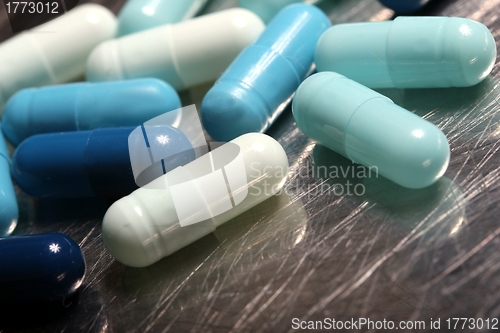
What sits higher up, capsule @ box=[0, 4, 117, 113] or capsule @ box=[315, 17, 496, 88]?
capsule @ box=[315, 17, 496, 88]

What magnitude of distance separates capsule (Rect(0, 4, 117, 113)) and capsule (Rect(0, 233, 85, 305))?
680mm

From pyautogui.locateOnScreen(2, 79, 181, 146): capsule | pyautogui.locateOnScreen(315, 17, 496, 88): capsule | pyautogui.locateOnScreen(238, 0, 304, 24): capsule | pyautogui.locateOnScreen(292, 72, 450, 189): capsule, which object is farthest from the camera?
pyautogui.locateOnScreen(238, 0, 304, 24): capsule

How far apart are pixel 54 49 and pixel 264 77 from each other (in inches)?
27.1

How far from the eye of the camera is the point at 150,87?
1693mm

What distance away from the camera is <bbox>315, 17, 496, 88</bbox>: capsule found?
1.48 metres

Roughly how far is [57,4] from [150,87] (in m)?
0.72

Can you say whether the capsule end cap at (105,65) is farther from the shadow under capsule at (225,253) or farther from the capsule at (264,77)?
the shadow under capsule at (225,253)

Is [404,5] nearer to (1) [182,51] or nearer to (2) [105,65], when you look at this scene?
(1) [182,51]

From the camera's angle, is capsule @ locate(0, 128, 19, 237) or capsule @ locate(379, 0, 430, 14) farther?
capsule @ locate(379, 0, 430, 14)

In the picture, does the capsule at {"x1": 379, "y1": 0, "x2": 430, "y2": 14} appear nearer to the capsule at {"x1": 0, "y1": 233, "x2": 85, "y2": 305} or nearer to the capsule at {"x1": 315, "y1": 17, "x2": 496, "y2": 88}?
the capsule at {"x1": 315, "y1": 17, "x2": 496, "y2": 88}

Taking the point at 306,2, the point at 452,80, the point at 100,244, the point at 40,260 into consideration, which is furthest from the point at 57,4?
the point at 452,80

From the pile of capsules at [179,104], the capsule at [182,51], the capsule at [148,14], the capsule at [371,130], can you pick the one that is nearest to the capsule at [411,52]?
the pile of capsules at [179,104]

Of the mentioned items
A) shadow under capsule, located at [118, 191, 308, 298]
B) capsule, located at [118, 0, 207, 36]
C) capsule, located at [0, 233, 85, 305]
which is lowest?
shadow under capsule, located at [118, 191, 308, 298]

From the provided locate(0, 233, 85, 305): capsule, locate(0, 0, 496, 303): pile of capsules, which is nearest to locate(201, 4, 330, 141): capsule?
locate(0, 0, 496, 303): pile of capsules
